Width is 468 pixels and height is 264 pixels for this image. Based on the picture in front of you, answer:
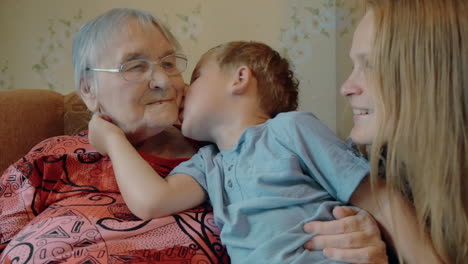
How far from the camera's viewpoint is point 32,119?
5.59 ft

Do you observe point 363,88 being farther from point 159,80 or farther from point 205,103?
point 159,80

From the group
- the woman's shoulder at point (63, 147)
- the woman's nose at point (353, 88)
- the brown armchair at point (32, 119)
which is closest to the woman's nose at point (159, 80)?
the woman's shoulder at point (63, 147)

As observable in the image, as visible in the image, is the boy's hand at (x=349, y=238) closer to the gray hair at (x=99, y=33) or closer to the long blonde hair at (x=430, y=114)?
the long blonde hair at (x=430, y=114)

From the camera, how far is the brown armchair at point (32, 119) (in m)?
1.66

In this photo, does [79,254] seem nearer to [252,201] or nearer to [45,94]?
[252,201]

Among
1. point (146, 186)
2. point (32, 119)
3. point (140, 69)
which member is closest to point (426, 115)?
point (146, 186)

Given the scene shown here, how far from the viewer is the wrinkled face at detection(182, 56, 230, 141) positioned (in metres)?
1.29

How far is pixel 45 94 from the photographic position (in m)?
1.80

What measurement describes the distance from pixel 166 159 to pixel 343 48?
1233mm

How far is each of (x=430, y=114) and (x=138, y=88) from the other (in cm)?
79

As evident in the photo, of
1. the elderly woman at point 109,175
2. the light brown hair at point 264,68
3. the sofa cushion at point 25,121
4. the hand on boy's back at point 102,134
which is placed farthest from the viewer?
the sofa cushion at point 25,121

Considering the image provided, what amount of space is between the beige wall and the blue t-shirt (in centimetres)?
121

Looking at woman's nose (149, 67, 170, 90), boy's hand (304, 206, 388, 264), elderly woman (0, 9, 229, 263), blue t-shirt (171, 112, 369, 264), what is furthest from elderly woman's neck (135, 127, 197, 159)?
boy's hand (304, 206, 388, 264)

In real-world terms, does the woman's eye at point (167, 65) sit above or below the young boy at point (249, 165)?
above
